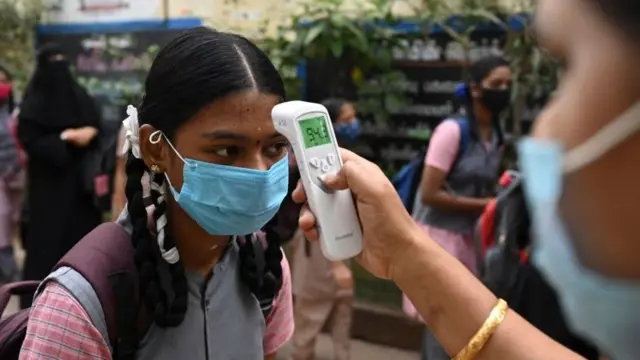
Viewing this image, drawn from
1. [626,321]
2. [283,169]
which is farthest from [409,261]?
[626,321]

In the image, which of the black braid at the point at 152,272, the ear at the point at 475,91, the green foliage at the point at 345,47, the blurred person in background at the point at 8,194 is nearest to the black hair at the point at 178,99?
the black braid at the point at 152,272

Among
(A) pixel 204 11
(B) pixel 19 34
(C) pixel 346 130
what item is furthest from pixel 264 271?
(B) pixel 19 34

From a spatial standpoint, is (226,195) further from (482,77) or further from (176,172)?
(482,77)

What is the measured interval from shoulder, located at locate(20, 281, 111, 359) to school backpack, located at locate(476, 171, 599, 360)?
46.4 inches

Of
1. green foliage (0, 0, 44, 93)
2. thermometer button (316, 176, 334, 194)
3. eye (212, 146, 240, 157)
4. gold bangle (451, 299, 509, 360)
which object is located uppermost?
thermometer button (316, 176, 334, 194)

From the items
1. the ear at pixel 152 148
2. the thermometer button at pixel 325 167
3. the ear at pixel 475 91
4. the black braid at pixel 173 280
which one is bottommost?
the ear at pixel 475 91

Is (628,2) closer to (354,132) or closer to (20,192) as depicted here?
(354,132)

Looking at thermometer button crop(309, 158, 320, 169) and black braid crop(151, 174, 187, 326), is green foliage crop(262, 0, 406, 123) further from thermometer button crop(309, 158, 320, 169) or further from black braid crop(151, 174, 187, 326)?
thermometer button crop(309, 158, 320, 169)

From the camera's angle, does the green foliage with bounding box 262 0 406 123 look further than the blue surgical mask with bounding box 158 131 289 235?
Yes

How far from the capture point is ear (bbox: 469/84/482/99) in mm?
3398

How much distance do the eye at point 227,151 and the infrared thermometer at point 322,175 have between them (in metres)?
0.18

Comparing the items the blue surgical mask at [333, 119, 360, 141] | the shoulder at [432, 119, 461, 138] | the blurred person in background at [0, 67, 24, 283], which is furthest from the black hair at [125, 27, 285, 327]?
the blurred person in background at [0, 67, 24, 283]

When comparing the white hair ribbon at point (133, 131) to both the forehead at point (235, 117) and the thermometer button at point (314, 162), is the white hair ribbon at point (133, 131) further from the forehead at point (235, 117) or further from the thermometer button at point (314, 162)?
the thermometer button at point (314, 162)

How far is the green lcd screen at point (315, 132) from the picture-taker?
127 centimetres
